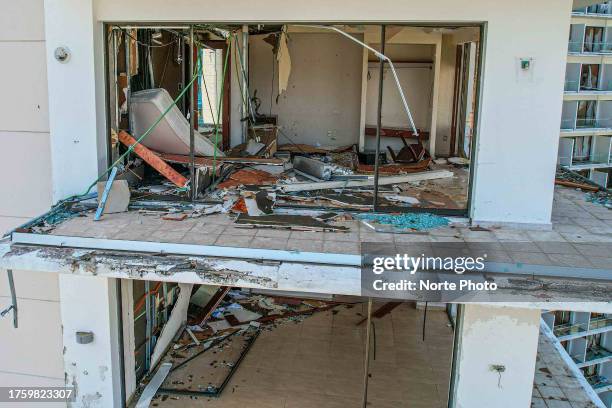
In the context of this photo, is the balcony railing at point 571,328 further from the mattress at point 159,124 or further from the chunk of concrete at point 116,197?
the chunk of concrete at point 116,197

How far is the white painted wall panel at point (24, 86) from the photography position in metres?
7.45

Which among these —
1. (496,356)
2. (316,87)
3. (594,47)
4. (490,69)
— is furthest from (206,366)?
(594,47)

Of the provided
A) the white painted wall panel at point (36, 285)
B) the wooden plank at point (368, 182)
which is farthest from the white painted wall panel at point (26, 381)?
the wooden plank at point (368, 182)

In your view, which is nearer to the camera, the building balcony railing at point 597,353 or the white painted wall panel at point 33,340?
the white painted wall panel at point 33,340

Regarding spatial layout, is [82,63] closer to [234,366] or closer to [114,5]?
[114,5]

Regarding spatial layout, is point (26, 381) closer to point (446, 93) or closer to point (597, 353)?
point (446, 93)

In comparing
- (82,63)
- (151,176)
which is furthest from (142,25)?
(151,176)

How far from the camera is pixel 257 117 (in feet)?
42.8

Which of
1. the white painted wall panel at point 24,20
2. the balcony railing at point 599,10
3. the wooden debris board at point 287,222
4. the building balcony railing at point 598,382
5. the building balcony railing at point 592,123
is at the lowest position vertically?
the building balcony railing at point 598,382

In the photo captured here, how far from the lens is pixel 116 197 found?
7.04 metres

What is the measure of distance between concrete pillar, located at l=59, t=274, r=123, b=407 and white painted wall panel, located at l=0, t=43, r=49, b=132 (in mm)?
2269

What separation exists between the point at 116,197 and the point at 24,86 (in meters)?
2.06

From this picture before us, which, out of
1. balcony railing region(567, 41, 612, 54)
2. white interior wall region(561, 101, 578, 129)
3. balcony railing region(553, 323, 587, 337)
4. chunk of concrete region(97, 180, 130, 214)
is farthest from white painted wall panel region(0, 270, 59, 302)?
balcony railing region(567, 41, 612, 54)

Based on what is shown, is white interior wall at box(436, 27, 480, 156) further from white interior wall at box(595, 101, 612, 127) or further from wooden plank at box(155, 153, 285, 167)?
white interior wall at box(595, 101, 612, 127)
